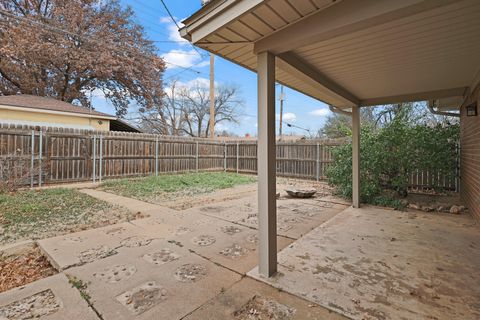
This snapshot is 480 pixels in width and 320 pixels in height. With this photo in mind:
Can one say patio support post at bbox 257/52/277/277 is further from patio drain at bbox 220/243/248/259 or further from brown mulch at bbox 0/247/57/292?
brown mulch at bbox 0/247/57/292

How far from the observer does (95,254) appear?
8.28 feet

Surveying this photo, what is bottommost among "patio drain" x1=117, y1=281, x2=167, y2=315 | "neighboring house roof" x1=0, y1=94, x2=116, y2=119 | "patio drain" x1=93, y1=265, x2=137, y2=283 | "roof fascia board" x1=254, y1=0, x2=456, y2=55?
"patio drain" x1=117, y1=281, x2=167, y2=315

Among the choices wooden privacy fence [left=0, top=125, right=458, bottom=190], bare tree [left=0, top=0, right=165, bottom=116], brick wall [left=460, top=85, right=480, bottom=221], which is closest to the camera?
brick wall [left=460, top=85, right=480, bottom=221]

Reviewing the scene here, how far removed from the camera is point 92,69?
12828mm

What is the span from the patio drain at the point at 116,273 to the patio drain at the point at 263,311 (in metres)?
1.11

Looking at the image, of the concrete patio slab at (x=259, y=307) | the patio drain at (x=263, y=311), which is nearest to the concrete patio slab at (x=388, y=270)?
the concrete patio slab at (x=259, y=307)

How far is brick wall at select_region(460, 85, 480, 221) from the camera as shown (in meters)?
3.46

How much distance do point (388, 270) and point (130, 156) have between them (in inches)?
326

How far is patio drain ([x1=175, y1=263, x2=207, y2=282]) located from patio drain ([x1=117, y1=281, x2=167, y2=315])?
0.69 feet

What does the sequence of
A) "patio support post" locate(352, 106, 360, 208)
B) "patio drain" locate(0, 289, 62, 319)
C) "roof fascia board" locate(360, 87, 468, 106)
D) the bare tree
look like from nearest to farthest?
"patio drain" locate(0, 289, 62, 319) < "roof fascia board" locate(360, 87, 468, 106) < "patio support post" locate(352, 106, 360, 208) < the bare tree

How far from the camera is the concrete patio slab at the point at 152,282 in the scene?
5.44 feet

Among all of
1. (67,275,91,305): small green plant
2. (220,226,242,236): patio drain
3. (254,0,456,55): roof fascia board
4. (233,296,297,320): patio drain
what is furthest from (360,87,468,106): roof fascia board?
(67,275,91,305): small green plant

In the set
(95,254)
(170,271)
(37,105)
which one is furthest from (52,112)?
(170,271)

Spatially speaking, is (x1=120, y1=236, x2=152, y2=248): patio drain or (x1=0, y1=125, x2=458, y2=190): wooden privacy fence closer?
(x1=120, y1=236, x2=152, y2=248): patio drain
